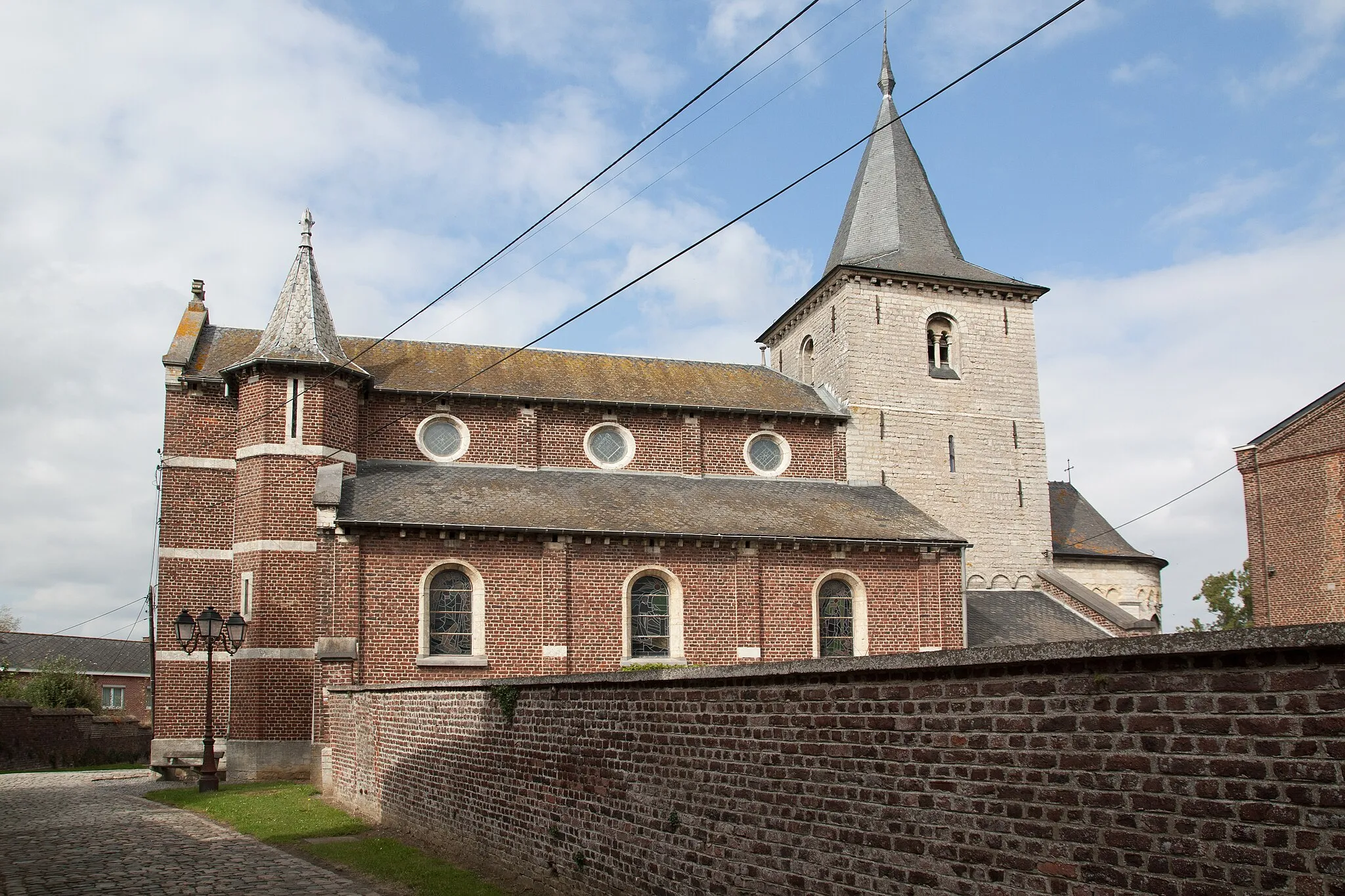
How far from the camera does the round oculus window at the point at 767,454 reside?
87.0 feet

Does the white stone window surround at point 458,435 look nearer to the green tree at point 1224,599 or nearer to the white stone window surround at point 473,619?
the white stone window surround at point 473,619

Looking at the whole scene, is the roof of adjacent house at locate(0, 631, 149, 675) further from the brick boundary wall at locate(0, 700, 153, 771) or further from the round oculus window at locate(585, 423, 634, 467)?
the round oculus window at locate(585, 423, 634, 467)

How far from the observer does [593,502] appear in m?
23.4

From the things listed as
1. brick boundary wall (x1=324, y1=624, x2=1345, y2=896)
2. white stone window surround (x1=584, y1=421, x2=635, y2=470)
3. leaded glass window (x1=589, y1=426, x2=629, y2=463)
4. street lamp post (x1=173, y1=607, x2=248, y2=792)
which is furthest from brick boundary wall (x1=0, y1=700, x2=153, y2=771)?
brick boundary wall (x1=324, y1=624, x2=1345, y2=896)

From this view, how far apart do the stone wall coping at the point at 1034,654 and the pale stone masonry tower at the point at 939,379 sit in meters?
19.9

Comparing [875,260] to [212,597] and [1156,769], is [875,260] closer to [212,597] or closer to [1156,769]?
[212,597]

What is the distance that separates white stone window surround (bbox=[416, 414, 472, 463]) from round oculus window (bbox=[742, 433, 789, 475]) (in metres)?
6.57

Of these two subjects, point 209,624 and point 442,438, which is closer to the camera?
point 209,624

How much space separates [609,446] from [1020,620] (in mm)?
10328

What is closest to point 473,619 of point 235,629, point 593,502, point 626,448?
point 593,502

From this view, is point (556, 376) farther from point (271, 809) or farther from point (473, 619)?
point (271, 809)

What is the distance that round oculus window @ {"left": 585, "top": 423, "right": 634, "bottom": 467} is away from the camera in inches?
1009

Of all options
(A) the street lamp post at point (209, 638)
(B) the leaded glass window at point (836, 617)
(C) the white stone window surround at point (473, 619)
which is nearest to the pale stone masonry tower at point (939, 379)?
(B) the leaded glass window at point (836, 617)

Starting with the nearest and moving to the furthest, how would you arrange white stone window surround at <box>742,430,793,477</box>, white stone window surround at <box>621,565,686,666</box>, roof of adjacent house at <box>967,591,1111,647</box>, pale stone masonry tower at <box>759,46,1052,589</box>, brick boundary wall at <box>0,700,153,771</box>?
white stone window surround at <box>621,565,686,666</box> < roof of adjacent house at <box>967,591,1111,647</box> < white stone window surround at <box>742,430,793,477</box> < pale stone masonry tower at <box>759,46,1052,589</box> < brick boundary wall at <box>0,700,153,771</box>
